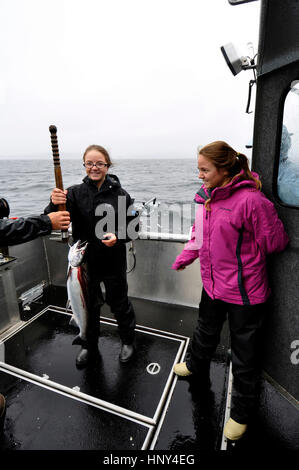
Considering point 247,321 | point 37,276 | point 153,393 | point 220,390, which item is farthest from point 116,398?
point 37,276

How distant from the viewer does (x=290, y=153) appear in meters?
1.82

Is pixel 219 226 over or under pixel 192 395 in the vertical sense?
over

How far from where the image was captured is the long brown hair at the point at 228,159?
1.88 meters

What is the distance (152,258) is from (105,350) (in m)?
1.60

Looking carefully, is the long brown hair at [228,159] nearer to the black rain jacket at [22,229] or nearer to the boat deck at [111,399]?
the black rain jacket at [22,229]

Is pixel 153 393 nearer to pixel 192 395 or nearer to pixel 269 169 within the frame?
pixel 192 395

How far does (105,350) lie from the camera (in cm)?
327

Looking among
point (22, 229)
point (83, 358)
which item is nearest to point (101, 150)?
point (22, 229)

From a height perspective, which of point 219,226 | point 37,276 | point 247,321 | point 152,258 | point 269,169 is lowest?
point 37,276

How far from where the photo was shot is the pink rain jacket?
1.80m

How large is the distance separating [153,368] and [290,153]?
248cm

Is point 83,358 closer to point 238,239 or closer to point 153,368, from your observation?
point 153,368

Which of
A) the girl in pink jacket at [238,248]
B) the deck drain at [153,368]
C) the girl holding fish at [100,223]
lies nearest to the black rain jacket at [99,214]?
the girl holding fish at [100,223]

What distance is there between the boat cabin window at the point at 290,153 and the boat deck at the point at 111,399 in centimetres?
196
